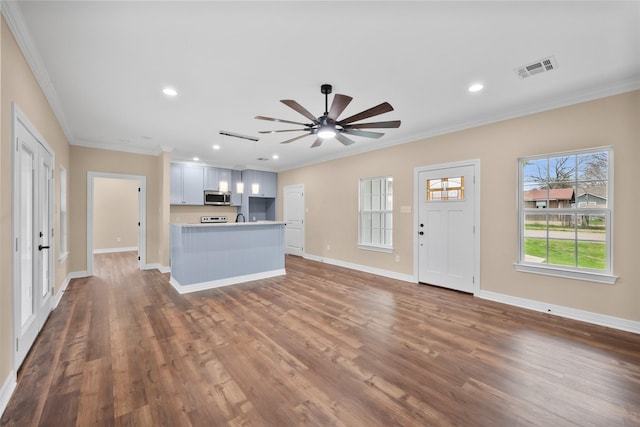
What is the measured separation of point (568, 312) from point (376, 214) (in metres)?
3.22

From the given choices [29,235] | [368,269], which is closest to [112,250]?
[29,235]

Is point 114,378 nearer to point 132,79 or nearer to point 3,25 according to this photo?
point 3,25

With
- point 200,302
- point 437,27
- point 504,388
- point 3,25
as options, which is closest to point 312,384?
point 504,388

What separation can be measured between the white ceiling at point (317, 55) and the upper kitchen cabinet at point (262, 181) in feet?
12.1

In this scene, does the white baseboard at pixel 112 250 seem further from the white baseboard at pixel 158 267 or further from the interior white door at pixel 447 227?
the interior white door at pixel 447 227

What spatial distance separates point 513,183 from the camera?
3648 millimetres

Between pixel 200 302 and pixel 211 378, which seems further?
pixel 200 302

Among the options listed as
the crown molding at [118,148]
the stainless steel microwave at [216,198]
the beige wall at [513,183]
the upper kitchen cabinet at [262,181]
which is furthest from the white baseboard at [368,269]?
the crown molding at [118,148]

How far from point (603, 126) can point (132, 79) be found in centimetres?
524

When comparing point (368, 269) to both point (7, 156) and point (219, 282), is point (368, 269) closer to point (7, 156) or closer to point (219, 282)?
point (219, 282)

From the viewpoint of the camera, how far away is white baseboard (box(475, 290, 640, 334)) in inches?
112

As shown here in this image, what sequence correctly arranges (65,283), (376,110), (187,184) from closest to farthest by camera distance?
(376,110) → (65,283) → (187,184)

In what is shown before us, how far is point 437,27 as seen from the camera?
6.67 ft

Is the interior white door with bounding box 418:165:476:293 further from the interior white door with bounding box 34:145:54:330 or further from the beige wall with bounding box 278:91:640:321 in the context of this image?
the interior white door with bounding box 34:145:54:330
